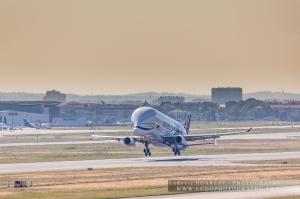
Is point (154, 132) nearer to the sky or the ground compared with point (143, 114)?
nearer to the ground

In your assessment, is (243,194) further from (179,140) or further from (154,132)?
(179,140)

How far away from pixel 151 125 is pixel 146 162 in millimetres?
13414

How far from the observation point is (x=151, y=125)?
143125 millimetres

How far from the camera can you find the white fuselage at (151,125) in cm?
14225

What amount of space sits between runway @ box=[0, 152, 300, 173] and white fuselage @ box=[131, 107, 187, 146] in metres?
3.96

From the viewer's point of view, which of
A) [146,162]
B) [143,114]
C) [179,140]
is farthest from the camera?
[179,140]

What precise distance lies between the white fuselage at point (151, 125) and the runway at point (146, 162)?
3.96m

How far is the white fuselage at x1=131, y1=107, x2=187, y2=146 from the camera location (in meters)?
142

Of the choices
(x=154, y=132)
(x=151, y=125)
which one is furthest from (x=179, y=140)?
(x=151, y=125)

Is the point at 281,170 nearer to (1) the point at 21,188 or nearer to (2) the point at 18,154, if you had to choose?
(1) the point at 21,188

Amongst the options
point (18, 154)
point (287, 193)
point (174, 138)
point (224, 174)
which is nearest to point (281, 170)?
point (224, 174)

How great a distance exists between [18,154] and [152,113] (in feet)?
72.2

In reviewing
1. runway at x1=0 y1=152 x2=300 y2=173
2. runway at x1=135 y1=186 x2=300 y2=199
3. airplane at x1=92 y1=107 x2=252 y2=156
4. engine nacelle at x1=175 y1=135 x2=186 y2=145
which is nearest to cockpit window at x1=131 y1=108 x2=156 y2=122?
airplane at x1=92 y1=107 x2=252 y2=156

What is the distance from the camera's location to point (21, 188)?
310 ft
